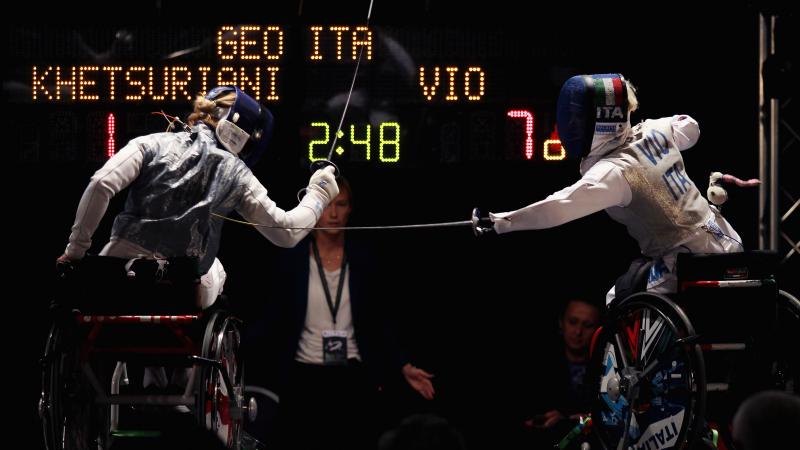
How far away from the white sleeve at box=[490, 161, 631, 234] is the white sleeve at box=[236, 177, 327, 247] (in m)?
0.75

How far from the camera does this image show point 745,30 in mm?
5715

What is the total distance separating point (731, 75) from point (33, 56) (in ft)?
10.3

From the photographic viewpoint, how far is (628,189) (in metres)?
4.17

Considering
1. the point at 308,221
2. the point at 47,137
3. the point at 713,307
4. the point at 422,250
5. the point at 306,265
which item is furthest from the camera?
the point at 422,250

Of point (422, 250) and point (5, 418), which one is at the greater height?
point (422, 250)

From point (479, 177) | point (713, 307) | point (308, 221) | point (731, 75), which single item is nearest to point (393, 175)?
point (479, 177)

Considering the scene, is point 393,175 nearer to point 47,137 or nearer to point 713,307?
point 47,137

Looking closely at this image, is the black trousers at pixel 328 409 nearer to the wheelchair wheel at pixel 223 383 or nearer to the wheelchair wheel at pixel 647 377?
the wheelchair wheel at pixel 223 383

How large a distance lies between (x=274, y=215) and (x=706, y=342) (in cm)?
155

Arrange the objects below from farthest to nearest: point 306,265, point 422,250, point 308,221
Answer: point 422,250 → point 306,265 → point 308,221

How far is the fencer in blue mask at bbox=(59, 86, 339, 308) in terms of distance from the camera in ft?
13.6

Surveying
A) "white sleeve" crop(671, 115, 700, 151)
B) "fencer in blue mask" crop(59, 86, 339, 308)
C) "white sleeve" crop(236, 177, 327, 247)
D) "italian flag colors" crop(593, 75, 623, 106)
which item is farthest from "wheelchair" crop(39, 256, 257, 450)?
"white sleeve" crop(671, 115, 700, 151)

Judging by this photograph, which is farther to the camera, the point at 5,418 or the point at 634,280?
the point at 5,418

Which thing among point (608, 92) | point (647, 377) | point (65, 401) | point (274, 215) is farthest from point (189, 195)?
point (647, 377)
